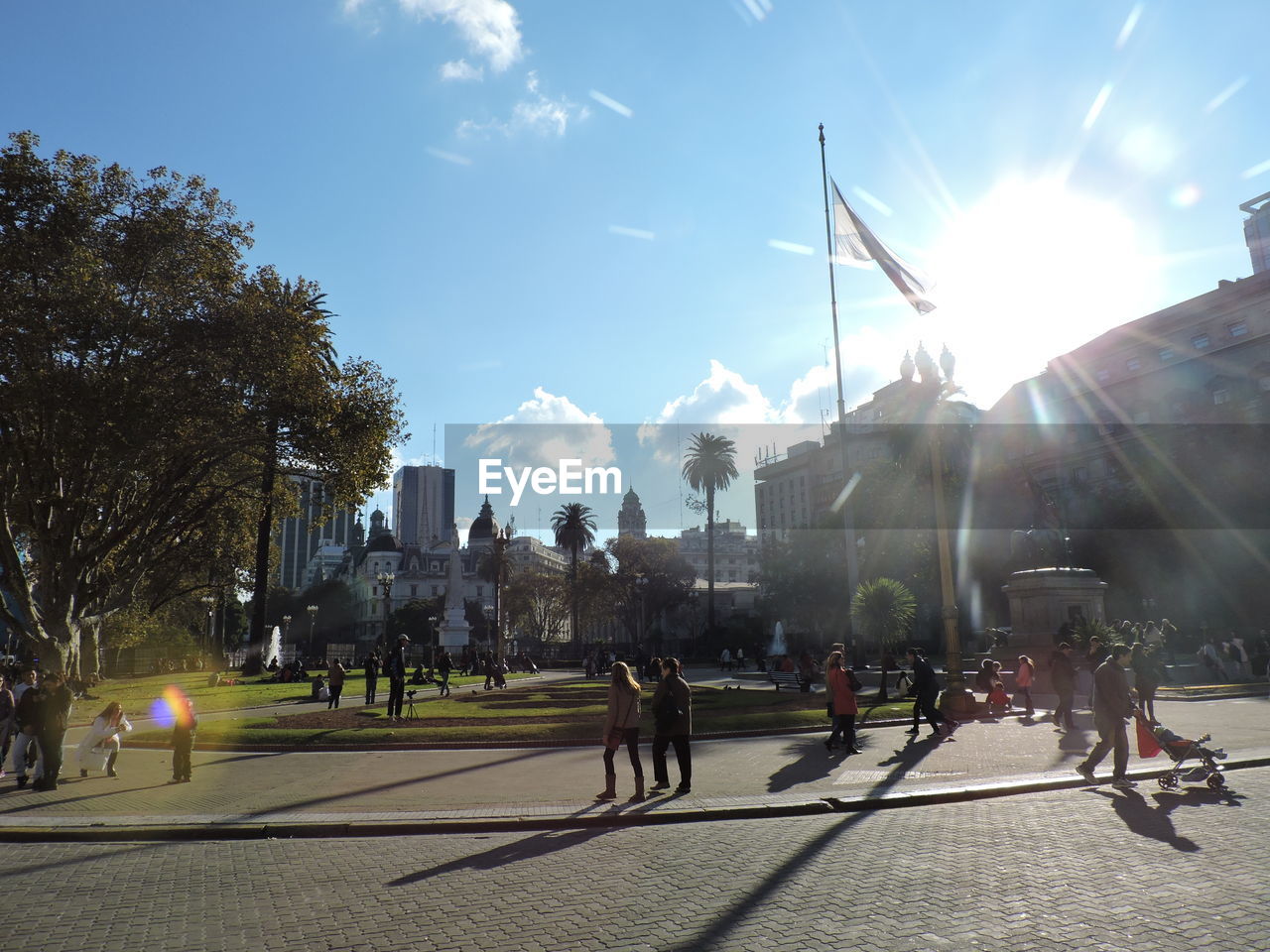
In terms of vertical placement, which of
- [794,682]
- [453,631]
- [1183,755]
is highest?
[453,631]

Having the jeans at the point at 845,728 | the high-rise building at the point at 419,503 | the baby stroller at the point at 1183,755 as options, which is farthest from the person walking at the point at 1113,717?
the high-rise building at the point at 419,503

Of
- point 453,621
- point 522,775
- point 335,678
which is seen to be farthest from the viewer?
point 453,621

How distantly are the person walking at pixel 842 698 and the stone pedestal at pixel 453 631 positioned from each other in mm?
40530

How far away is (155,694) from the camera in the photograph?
1215 inches

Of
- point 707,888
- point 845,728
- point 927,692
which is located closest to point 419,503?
point 927,692

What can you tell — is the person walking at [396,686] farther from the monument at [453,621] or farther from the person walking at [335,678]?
the monument at [453,621]

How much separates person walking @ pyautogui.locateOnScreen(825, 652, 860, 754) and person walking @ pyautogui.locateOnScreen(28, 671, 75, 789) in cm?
1156

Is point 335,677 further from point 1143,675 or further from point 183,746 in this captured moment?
point 1143,675

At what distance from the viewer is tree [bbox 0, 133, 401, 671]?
2106 centimetres

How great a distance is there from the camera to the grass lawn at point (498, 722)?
54.1 feet

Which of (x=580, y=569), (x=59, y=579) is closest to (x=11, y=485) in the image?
(x=59, y=579)

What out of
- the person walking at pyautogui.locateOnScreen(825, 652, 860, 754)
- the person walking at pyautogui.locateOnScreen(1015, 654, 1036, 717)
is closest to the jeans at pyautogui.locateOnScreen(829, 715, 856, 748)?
the person walking at pyautogui.locateOnScreen(825, 652, 860, 754)

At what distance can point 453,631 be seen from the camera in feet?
170

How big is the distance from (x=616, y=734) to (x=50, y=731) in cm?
823
